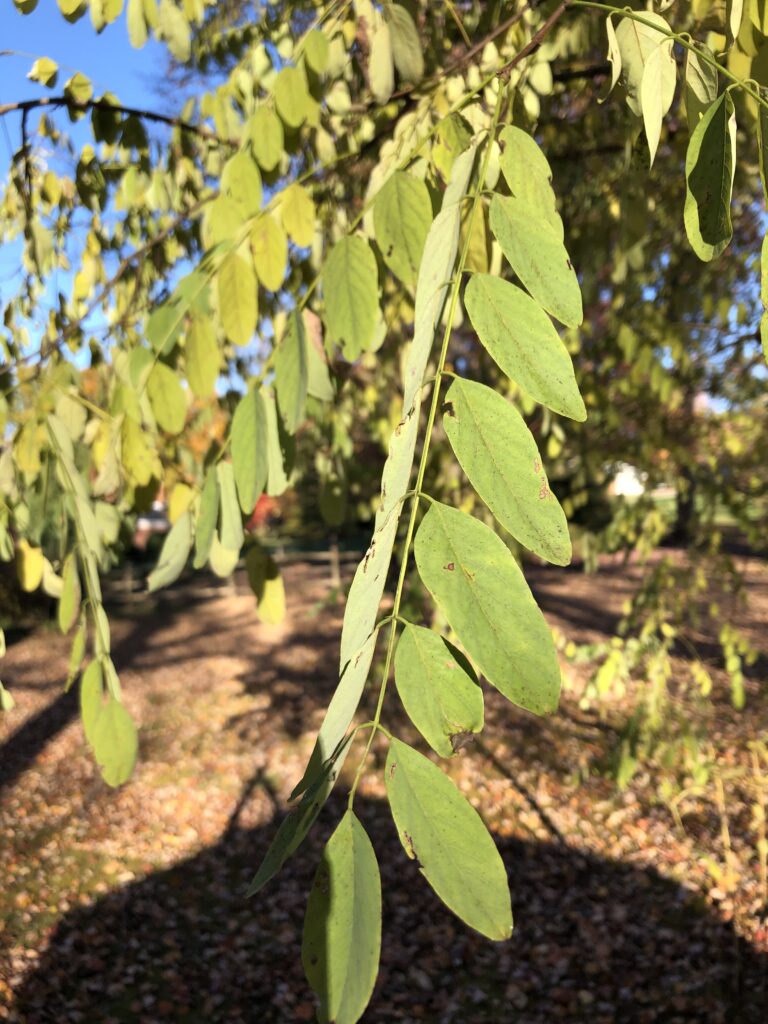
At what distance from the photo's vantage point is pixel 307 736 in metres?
6.51

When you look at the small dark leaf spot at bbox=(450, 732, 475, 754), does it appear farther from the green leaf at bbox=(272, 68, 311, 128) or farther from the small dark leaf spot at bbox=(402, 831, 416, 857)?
the green leaf at bbox=(272, 68, 311, 128)

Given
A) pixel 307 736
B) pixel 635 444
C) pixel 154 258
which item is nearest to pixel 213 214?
pixel 154 258

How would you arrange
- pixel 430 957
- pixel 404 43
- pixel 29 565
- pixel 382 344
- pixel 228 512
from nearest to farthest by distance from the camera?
pixel 228 512 → pixel 404 43 → pixel 382 344 → pixel 29 565 → pixel 430 957

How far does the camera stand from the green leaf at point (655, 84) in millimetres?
726

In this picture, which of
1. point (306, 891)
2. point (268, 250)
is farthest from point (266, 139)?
point (306, 891)

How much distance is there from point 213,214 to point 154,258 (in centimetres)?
163

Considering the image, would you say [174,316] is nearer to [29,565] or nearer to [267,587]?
[267,587]

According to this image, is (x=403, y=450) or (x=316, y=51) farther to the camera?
(x=316, y=51)

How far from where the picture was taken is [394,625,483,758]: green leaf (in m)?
0.55

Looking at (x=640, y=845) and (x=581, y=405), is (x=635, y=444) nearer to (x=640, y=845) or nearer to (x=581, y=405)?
(x=640, y=845)

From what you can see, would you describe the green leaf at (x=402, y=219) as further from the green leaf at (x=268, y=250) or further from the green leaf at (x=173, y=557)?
the green leaf at (x=173, y=557)

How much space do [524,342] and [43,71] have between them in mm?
1689

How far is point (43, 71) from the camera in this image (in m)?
1.75

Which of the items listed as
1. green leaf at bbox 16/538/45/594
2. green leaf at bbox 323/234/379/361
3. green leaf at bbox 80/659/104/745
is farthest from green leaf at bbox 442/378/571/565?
green leaf at bbox 16/538/45/594
